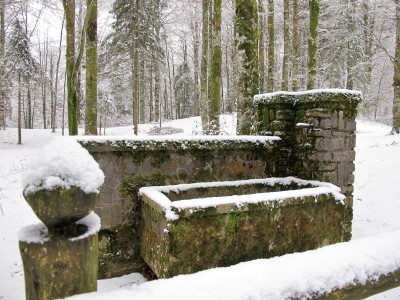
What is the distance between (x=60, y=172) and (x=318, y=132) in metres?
4.73

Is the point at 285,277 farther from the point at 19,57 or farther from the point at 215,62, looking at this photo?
the point at 19,57

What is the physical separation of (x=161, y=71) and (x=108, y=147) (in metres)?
17.2

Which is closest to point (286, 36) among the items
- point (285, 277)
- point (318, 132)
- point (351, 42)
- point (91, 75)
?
point (351, 42)

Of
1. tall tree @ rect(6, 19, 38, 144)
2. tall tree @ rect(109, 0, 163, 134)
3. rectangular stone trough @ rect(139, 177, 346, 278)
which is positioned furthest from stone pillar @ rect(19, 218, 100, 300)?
tall tree @ rect(6, 19, 38, 144)

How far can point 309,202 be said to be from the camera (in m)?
4.26

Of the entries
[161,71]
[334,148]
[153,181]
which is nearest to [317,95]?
[334,148]

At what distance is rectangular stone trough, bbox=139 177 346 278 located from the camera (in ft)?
11.5

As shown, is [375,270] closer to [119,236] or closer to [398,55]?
[119,236]

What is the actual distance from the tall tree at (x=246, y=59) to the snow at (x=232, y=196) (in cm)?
234

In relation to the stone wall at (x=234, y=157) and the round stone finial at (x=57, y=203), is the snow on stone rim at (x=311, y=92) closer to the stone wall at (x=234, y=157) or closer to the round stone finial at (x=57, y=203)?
the stone wall at (x=234, y=157)

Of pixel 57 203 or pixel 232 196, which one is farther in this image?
pixel 232 196

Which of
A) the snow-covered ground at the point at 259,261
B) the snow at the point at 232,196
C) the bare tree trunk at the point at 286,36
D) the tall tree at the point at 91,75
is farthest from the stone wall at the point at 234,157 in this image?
the bare tree trunk at the point at 286,36

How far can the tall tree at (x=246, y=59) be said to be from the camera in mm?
7188

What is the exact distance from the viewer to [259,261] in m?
1.54
